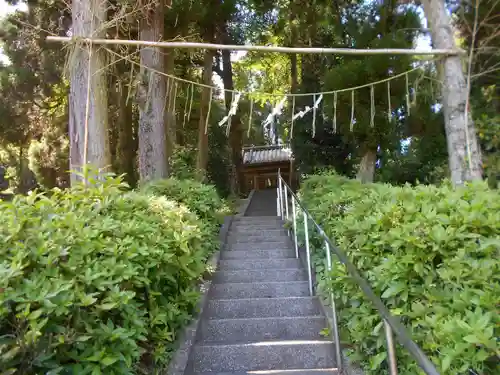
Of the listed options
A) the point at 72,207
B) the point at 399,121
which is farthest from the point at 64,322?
the point at 399,121

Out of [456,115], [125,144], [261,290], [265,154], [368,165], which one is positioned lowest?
[261,290]

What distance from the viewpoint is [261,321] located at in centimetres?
364

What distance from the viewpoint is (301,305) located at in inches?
156

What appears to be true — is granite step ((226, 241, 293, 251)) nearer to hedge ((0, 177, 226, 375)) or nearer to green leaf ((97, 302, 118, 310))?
hedge ((0, 177, 226, 375))

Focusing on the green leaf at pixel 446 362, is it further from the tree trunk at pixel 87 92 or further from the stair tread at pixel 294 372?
the tree trunk at pixel 87 92

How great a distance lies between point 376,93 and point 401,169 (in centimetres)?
243

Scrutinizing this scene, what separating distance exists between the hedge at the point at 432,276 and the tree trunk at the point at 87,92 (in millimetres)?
2849

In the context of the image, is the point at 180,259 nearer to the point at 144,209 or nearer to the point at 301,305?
the point at 144,209

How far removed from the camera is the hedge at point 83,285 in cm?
163

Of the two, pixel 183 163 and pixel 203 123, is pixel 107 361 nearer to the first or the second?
pixel 183 163

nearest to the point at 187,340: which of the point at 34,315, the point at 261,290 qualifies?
the point at 261,290

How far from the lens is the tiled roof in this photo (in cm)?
2134

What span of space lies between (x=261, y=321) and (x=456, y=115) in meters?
2.83

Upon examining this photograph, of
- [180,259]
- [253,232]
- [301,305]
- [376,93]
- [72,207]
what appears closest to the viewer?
[72,207]
